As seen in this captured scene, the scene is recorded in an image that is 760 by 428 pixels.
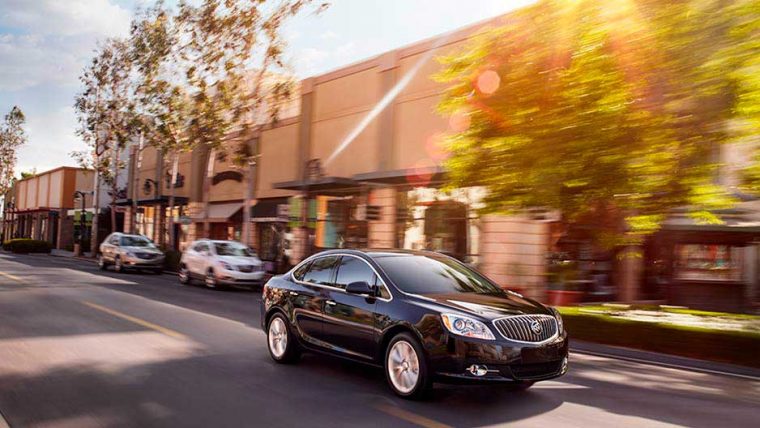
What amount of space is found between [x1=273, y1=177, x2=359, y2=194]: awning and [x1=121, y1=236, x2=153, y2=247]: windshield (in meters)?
6.46

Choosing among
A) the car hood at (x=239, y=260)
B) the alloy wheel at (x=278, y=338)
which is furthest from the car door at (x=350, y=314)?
the car hood at (x=239, y=260)

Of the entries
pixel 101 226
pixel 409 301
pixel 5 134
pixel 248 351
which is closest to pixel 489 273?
pixel 248 351

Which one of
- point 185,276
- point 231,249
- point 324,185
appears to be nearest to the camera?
point 231,249

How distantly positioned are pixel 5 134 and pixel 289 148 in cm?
5165

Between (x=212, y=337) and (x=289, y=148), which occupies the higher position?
(x=289, y=148)

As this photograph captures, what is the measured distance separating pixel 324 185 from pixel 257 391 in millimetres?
20198

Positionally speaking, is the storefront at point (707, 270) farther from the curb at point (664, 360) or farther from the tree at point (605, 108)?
the curb at point (664, 360)

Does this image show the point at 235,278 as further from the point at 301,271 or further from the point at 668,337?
the point at 668,337

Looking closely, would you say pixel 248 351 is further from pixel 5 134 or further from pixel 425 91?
pixel 5 134

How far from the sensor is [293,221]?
101 ft

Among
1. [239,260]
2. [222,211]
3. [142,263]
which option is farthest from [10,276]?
[222,211]

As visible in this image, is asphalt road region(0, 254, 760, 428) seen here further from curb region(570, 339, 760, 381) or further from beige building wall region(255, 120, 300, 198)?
beige building wall region(255, 120, 300, 198)

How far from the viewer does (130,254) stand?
28.4 metres

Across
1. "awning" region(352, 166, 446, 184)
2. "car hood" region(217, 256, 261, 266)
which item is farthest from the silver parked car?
"awning" region(352, 166, 446, 184)
